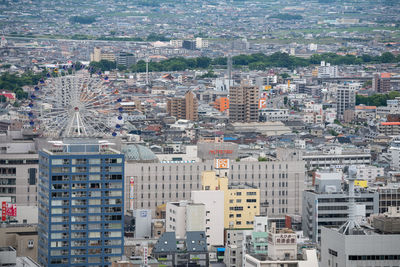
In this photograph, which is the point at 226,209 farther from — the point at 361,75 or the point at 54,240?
the point at 361,75

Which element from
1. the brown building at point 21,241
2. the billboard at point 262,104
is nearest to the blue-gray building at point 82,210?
the brown building at point 21,241

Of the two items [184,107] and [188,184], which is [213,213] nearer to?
[188,184]

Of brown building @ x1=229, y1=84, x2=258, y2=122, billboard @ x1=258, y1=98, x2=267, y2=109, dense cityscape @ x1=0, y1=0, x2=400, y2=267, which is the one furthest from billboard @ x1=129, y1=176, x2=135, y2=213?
billboard @ x1=258, y1=98, x2=267, y2=109

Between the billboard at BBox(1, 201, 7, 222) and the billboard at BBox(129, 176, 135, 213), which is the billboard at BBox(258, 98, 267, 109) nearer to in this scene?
the billboard at BBox(129, 176, 135, 213)

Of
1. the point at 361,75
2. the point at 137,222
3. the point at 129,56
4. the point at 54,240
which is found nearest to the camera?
the point at 54,240

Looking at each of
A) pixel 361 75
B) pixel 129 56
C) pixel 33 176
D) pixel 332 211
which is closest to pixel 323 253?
pixel 332 211
